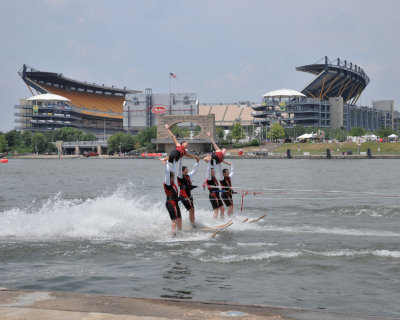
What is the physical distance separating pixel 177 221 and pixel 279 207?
9292 mm

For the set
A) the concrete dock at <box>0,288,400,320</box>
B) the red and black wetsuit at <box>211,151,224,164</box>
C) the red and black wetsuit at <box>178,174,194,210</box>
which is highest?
the red and black wetsuit at <box>211,151,224,164</box>

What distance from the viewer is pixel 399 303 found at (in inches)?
330

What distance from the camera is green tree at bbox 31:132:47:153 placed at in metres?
160

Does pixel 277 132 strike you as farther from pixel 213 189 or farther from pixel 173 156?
pixel 173 156

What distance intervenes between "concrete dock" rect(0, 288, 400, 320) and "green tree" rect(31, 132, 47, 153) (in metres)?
160

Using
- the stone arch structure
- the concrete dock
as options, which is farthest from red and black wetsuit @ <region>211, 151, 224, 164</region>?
the stone arch structure

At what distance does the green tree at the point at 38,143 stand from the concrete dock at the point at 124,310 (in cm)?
15990

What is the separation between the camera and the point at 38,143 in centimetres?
16025

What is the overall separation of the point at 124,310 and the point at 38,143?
16145cm

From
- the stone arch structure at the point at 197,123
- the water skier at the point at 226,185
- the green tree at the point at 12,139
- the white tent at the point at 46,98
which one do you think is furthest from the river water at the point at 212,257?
the white tent at the point at 46,98

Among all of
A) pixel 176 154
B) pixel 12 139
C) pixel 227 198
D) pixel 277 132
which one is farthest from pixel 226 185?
pixel 12 139

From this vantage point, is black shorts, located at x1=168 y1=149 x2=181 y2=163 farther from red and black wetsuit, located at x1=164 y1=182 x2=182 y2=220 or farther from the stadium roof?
the stadium roof

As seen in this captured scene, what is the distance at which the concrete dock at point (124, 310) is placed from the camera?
250 inches

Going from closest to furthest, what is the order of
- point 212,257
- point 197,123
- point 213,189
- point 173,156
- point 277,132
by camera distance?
point 212,257 < point 173,156 < point 213,189 < point 197,123 < point 277,132
